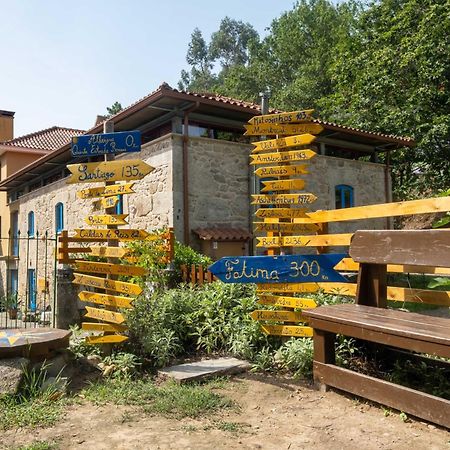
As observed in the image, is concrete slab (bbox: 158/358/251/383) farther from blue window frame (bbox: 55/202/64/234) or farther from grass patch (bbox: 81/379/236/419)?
blue window frame (bbox: 55/202/64/234)

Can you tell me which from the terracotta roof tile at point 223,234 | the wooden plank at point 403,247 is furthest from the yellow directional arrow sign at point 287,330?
the terracotta roof tile at point 223,234

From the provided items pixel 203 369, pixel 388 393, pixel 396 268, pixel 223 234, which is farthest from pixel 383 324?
pixel 223 234

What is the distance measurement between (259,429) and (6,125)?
31730 mm

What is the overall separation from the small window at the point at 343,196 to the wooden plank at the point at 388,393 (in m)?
10.9

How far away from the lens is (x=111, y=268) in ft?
16.2

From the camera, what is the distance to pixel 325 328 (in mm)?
3920

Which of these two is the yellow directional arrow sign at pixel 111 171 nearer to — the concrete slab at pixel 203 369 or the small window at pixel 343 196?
the concrete slab at pixel 203 369

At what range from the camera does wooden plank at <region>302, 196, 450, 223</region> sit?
3.80 metres

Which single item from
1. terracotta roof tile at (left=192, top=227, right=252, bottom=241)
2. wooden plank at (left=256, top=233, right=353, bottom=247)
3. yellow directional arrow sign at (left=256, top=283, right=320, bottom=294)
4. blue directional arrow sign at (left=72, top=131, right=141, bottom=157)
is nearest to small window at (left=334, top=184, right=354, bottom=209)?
terracotta roof tile at (left=192, top=227, right=252, bottom=241)

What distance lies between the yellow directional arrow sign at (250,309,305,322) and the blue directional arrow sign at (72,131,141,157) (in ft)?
7.03

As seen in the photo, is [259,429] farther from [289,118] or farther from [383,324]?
[289,118]

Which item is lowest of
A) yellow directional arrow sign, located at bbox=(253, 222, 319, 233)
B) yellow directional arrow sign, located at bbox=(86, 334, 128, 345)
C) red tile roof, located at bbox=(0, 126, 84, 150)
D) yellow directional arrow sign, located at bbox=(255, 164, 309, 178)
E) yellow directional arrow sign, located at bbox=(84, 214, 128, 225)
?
yellow directional arrow sign, located at bbox=(86, 334, 128, 345)

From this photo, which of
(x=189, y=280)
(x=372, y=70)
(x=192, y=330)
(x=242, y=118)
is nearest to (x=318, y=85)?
(x=372, y=70)

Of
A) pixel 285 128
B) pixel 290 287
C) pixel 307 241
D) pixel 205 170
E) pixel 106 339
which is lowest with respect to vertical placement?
pixel 106 339
